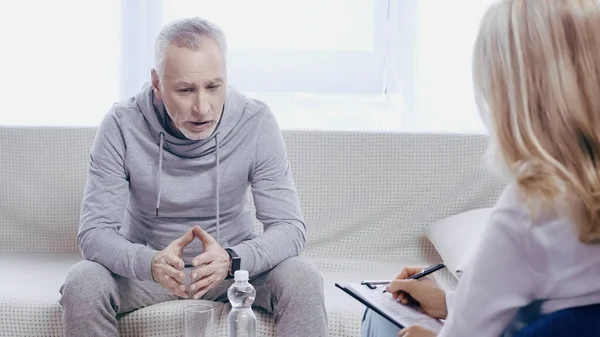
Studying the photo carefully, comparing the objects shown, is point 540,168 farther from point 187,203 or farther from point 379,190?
point 379,190

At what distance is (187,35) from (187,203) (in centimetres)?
42

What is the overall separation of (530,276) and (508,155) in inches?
6.1

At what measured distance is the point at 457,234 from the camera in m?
2.48

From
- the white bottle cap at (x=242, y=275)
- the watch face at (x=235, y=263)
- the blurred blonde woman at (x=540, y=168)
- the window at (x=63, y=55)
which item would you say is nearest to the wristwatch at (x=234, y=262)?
the watch face at (x=235, y=263)

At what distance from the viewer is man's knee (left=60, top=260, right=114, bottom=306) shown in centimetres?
199

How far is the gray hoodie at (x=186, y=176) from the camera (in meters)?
2.22

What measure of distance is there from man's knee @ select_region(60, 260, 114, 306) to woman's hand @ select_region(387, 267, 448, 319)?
721 mm

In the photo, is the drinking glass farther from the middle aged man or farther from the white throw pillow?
the white throw pillow

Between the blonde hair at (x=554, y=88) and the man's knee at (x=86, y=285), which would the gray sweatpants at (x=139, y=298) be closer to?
the man's knee at (x=86, y=285)

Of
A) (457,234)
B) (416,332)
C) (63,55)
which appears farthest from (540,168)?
(63,55)

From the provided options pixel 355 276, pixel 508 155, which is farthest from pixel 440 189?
pixel 508 155

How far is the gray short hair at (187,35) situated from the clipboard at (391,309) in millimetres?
782

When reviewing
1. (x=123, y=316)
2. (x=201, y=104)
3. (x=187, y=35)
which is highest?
(x=187, y=35)

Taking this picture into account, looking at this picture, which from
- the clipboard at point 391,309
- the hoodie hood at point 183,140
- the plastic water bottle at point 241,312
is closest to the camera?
the clipboard at point 391,309
